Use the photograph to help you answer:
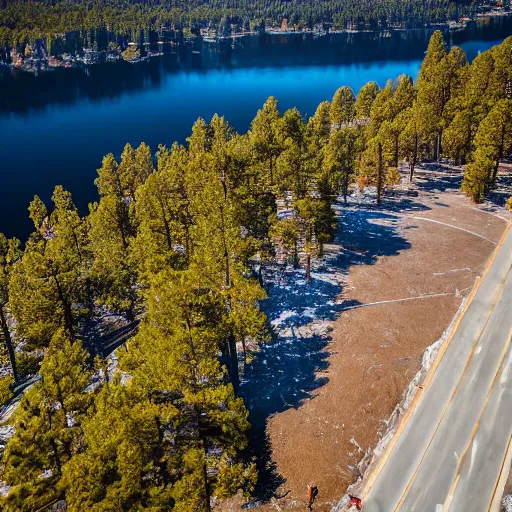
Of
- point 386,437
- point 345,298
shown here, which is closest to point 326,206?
point 345,298

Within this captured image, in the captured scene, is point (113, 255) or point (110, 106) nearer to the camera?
point (113, 255)

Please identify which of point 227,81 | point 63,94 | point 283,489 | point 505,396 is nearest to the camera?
point 283,489

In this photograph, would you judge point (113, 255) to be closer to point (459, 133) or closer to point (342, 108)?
point (459, 133)

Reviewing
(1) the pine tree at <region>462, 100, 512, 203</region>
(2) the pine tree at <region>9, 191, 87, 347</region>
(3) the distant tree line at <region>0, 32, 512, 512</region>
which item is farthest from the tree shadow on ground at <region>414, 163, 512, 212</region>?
(2) the pine tree at <region>9, 191, 87, 347</region>

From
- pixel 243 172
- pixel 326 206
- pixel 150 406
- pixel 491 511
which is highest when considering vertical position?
pixel 243 172

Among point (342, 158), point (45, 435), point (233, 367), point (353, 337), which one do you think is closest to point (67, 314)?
point (233, 367)

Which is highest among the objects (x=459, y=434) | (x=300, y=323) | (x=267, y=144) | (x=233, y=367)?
(x=267, y=144)

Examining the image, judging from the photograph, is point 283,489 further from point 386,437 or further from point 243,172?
point 243,172
